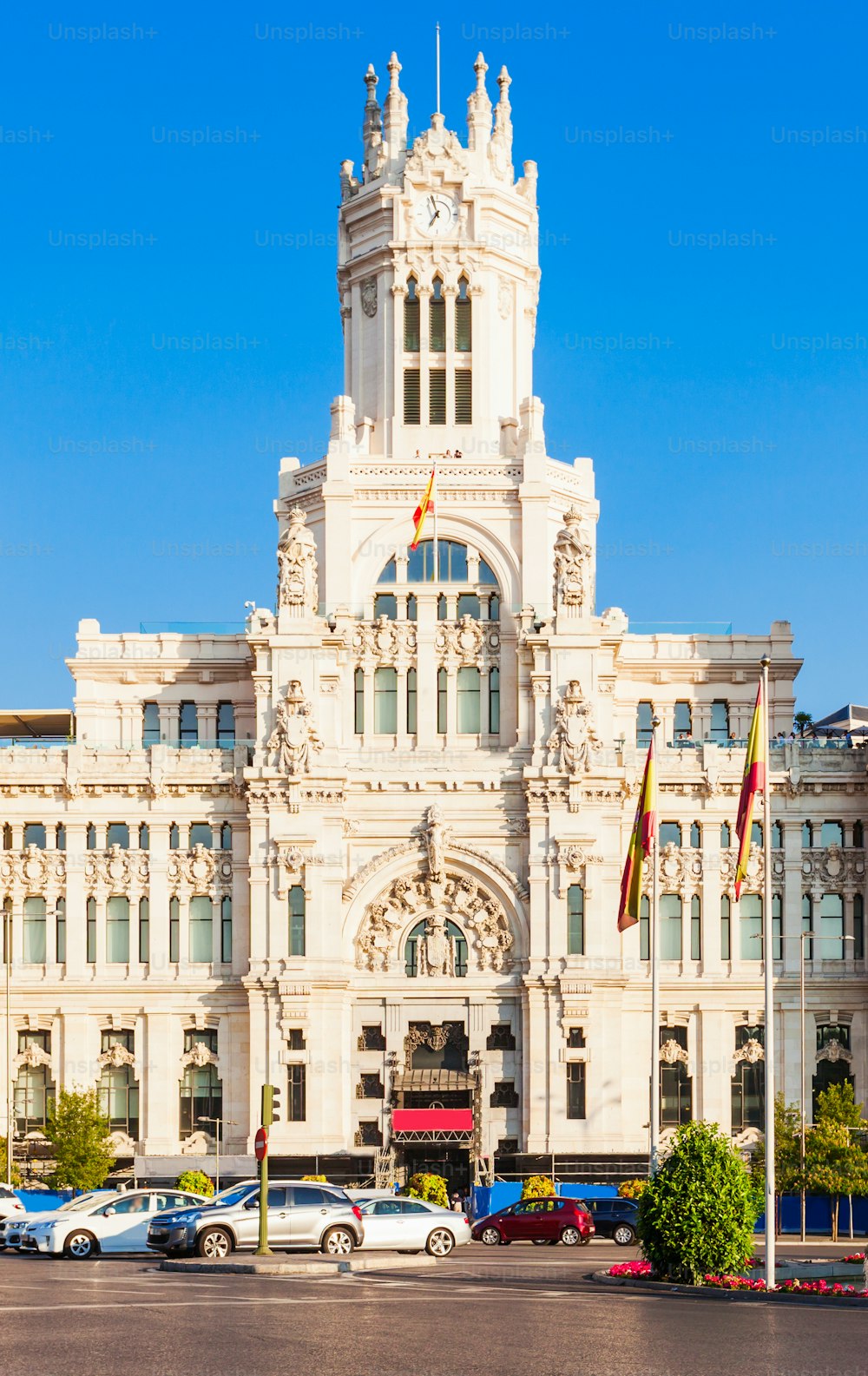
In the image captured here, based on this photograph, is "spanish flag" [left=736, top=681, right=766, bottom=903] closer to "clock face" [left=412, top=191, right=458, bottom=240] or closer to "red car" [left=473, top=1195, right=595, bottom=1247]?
"red car" [left=473, top=1195, right=595, bottom=1247]

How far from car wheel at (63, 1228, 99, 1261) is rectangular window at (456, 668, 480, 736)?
42.6m

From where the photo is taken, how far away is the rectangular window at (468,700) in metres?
100

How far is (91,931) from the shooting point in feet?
328

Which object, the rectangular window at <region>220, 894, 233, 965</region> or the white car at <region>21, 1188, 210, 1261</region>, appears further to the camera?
the rectangular window at <region>220, 894, 233, 965</region>

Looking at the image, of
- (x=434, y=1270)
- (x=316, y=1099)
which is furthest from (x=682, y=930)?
(x=434, y=1270)

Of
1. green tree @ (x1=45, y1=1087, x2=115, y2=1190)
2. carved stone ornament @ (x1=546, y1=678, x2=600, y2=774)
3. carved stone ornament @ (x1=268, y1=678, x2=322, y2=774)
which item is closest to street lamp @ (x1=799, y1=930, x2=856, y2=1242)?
carved stone ornament @ (x1=546, y1=678, x2=600, y2=774)

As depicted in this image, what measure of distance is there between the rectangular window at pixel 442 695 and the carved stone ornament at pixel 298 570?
6.62m

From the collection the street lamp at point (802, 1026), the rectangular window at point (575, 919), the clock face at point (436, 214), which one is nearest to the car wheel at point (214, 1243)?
the street lamp at point (802, 1026)

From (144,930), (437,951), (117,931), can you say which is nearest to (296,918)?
(437,951)

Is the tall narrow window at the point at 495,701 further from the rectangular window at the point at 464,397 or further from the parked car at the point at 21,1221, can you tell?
the parked car at the point at 21,1221

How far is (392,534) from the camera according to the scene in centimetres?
10181

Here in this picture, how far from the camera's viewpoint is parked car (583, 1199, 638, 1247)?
74625mm

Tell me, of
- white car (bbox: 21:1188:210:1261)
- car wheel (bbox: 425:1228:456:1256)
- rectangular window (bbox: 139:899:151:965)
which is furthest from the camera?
rectangular window (bbox: 139:899:151:965)

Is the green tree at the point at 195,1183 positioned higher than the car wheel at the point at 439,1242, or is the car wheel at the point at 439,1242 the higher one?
the car wheel at the point at 439,1242
